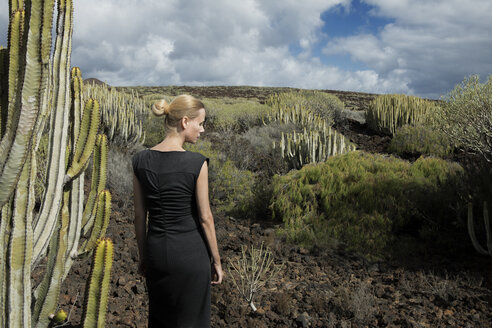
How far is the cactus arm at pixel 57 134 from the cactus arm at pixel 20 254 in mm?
385

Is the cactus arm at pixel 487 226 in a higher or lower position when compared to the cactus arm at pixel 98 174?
lower

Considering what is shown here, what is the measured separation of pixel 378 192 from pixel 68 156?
188 inches

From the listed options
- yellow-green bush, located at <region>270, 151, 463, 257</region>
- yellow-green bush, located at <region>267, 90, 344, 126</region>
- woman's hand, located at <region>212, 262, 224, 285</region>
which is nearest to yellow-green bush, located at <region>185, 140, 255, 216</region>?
yellow-green bush, located at <region>270, 151, 463, 257</region>

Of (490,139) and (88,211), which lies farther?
(490,139)

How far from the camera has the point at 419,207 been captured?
558 cm

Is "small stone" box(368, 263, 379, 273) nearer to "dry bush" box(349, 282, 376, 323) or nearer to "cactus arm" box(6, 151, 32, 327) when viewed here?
"dry bush" box(349, 282, 376, 323)

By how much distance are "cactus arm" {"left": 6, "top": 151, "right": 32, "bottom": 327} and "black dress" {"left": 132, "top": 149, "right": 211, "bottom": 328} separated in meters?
0.57

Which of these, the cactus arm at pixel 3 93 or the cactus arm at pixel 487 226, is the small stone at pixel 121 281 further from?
the cactus arm at pixel 487 226

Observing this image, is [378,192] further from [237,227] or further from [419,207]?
[237,227]

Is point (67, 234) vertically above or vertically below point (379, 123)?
below

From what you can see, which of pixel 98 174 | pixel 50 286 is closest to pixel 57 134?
pixel 98 174

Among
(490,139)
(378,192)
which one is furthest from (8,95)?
(490,139)

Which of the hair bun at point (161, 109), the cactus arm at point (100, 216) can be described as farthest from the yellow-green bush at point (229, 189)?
the hair bun at point (161, 109)

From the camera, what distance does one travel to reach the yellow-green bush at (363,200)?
5340mm
